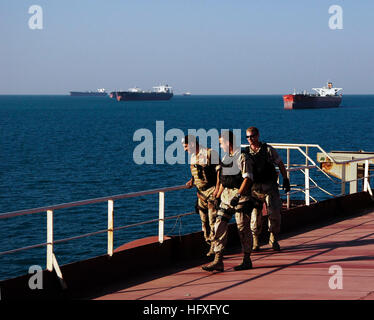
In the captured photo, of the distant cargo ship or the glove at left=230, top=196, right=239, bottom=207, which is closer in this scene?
the glove at left=230, top=196, right=239, bottom=207

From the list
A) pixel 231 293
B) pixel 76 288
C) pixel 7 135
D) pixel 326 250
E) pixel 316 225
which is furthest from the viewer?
pixel 7 135

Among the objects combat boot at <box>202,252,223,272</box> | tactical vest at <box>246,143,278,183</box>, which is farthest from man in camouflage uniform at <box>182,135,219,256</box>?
tactical vest at <box>246,143,278,183</box>

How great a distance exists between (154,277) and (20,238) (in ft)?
64.7

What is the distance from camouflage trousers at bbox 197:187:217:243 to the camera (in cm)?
880

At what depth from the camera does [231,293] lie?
7.00 meters

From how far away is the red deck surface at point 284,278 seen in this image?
6914 mm

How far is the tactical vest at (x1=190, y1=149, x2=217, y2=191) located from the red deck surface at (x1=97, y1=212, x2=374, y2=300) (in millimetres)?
1153

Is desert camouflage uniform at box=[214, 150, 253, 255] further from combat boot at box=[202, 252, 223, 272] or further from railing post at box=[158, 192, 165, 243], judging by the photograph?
railing post at box=[158, 192, 165, 243]

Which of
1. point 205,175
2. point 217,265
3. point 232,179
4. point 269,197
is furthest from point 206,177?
point 217,265

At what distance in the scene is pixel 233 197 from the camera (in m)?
7.96

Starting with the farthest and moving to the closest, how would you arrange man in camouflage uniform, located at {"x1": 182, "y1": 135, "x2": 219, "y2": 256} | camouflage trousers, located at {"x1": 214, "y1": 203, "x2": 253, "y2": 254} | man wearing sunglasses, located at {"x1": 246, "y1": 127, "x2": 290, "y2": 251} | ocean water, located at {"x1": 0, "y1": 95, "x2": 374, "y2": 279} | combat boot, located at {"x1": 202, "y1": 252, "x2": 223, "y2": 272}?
ocean water, located at {"x1": 0, "y1": 95, "x2": 374, "y2": 279}
man wearing sunglasses, located at {"x1": 246, "y1": 127, "x2": 290, "y2": 251}
man in camouflage uniform, located at {"x1": 182, "y1": 135, "x2": 219, "y2": 256}
combat boot, located at {"x1": 202, "y1": 252, "x2": 223, "y2": 272}
camouflage trousers, located at {"x1": 214, "y1": 203, "x2": 253, "y2": 254}

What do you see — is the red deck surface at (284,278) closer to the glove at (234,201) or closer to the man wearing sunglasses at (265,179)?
the man wearing sunglasses at (265,179)
